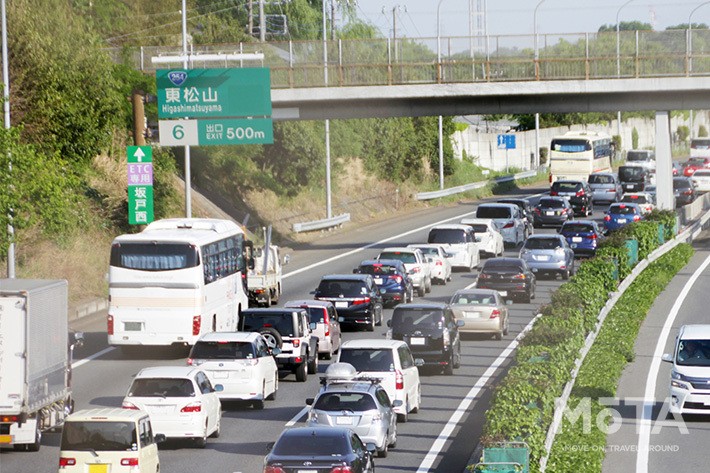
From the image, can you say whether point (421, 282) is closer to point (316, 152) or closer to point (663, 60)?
point (663, 60)

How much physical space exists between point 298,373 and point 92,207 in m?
23.9

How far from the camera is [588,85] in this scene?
55.8 m

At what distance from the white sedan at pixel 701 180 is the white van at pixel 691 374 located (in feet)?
216

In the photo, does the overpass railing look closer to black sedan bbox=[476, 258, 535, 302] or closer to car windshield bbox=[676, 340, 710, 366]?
black sedan bbox=[476, 258, 535, 302]

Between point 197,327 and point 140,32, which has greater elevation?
point 140,32

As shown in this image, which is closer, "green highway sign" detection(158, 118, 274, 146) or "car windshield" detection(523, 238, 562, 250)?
"green highway sign" detection(158, 118, 274, 146)

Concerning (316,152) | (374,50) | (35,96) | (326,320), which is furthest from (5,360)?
(316,152)

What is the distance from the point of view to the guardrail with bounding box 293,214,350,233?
66150 mm

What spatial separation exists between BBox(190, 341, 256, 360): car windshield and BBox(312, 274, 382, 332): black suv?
37.8ft

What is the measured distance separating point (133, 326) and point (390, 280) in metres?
12.3

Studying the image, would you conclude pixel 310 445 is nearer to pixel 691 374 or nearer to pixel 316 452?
pixel 316 452

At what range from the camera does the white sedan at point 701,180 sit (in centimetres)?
9262

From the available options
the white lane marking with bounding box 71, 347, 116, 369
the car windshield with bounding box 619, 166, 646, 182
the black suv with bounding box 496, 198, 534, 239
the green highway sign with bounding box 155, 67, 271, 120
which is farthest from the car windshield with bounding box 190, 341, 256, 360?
the car windshield with bounding box 619, 166, 646, 182

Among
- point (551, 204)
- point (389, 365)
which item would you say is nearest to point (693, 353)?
point (389, 365)
